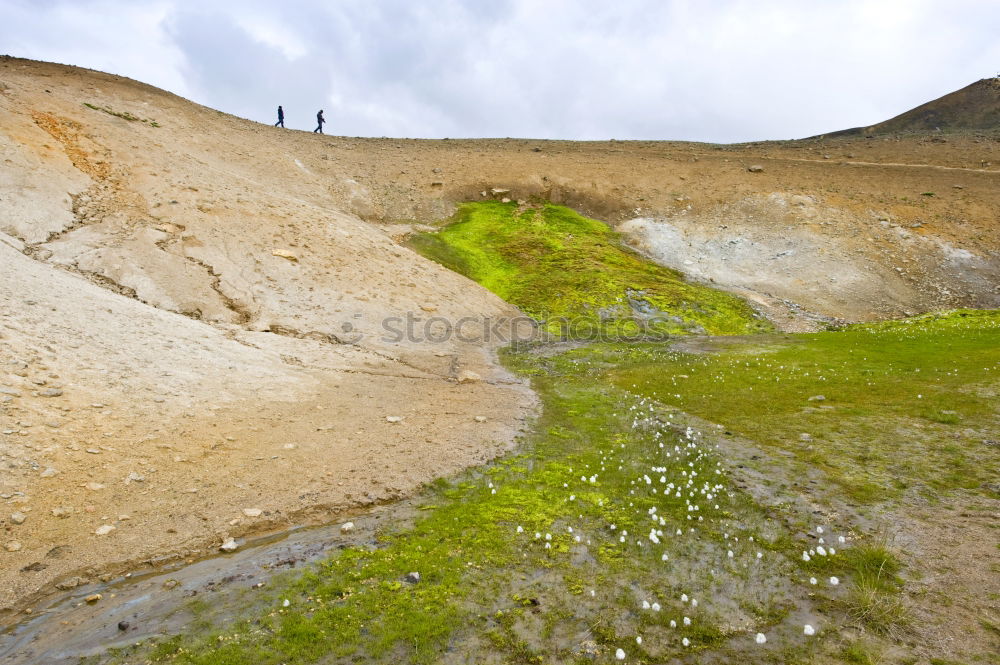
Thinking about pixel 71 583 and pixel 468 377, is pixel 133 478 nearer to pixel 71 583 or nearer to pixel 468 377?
pixel 71 583

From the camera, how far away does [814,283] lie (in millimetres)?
37781

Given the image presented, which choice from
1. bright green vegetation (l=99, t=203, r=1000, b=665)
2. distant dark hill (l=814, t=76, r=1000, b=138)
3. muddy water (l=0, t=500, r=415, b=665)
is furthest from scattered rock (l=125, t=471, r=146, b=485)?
distant dark hill (l=814, t=76, r=1000, b=138)

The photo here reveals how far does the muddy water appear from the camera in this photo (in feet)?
22.9

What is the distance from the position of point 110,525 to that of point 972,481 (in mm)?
16875

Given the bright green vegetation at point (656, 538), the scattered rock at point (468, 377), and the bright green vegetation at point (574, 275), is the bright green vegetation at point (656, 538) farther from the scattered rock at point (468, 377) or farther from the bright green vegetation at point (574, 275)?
the bright green vegetation at point (574, 275)

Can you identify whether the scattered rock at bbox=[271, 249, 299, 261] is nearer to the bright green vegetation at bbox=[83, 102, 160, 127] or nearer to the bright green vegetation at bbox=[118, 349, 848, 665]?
the bright green vegetation at bbox=[83, 102, 160, 127]

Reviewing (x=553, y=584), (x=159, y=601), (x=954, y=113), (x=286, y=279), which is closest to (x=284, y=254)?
(x=286, y=279)

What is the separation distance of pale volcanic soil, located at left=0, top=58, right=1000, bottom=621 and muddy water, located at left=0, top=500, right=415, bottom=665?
472 millimetres

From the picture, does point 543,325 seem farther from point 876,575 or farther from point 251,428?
point 876,575

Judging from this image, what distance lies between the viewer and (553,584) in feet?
27.3

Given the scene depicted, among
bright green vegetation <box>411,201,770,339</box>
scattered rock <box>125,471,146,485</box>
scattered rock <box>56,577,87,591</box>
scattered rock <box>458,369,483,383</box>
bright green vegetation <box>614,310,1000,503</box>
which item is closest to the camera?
scattered rock <box>56,577,87,591</box>

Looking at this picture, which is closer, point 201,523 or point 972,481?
point 201,523

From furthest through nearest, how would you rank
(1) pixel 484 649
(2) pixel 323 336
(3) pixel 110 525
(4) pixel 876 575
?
(2) pixel 323 336 < (3) pixel 110 525 < (4) pixel 876 575 < (1) pixel 484 649

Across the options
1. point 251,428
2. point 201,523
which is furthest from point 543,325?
point 201,523
